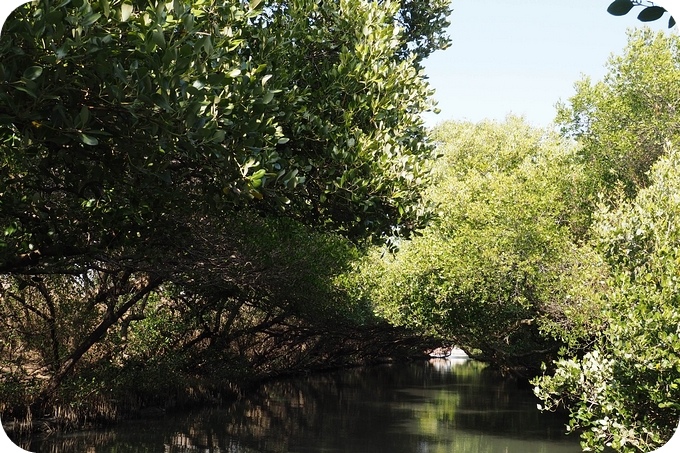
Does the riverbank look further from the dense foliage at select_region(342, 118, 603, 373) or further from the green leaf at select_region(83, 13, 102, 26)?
the green leaf at select_region(83, 13, 102, 26)

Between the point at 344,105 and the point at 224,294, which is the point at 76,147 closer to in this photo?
the point at 344,105

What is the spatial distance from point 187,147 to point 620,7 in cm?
360

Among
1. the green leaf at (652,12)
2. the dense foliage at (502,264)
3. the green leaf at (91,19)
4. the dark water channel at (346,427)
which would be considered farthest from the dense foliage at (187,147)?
the dense foliage at (502,264)

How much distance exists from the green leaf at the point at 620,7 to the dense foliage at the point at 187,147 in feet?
9.74

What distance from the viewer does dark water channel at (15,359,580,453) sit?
17.2 metres

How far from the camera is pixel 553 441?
64.1 feet

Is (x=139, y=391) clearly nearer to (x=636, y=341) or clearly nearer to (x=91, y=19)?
(x=636, y=341)

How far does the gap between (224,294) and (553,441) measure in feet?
33.1

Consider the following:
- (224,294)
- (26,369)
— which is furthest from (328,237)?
(26,369)

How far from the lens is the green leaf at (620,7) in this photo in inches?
110

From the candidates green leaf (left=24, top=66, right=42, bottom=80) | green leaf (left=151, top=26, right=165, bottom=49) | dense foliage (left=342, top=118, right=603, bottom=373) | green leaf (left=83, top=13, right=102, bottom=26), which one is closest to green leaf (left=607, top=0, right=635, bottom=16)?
green leaf (left=151, top=26, right=165, bottom=49)

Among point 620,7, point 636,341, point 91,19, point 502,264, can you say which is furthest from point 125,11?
point 502,264

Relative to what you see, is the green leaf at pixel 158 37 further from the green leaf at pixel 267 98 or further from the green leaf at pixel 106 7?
the green leaf at pixel 267 98

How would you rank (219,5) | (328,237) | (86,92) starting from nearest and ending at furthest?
(86,92) → (219,5) → (328,237)
